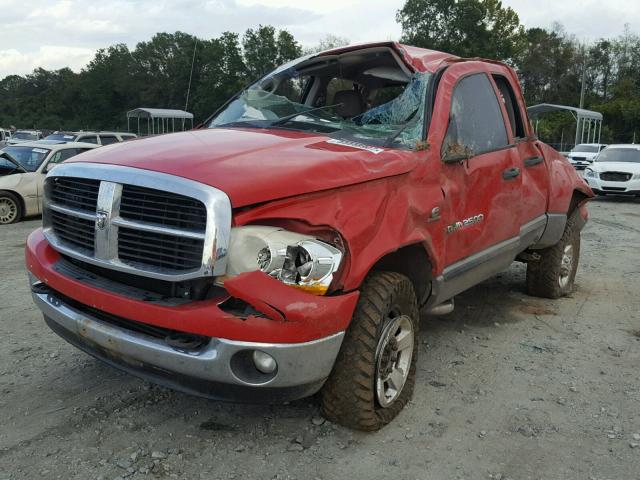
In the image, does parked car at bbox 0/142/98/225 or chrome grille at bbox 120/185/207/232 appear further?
parked car at bbox 0/142/98/225

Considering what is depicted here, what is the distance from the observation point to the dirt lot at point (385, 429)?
2.76 metres

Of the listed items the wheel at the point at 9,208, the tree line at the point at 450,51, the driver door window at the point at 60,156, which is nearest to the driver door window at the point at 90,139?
the driver door window at the point at 60,156


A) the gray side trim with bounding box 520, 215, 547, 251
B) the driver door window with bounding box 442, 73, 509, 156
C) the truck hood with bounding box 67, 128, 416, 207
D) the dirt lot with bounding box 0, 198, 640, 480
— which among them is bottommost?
the dirt lot with bounding box 0, 198, 640, 480

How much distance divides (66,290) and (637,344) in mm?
4120

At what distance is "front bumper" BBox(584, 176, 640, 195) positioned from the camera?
15.1m

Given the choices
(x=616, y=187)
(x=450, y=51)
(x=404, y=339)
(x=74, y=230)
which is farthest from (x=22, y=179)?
(x=450, y=51)

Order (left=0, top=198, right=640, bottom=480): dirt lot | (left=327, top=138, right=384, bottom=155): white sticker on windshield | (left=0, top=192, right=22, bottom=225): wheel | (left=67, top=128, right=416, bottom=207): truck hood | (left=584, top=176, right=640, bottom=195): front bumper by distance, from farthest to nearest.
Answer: (left=584, top=176, right=640, bottom=195): front bumper
(left=0, top=192, right=22, bottom=225): wheel
(left=327, top=138, right=384, bottom=155): white sticker on windshield
(left=0, top=198, right=640, bottom=480): dirt lot
(left=67, top=128, right=416, bottom=207): truck hood

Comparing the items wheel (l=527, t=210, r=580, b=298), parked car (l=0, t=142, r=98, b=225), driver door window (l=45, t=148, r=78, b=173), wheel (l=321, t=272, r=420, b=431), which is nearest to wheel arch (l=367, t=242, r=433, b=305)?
wheel (l=321, t=272, r=420, b=431)

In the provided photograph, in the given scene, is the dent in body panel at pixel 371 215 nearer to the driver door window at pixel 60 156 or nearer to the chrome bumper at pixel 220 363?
the chrome bumper at pixel 220 363

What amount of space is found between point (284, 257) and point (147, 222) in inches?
25.3

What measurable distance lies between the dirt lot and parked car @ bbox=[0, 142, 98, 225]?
732cm

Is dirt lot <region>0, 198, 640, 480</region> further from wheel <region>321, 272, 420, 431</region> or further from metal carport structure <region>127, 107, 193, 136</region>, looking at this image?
metal carport structure <region>127, 107, 193, 136</region>

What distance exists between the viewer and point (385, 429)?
3.12 metres

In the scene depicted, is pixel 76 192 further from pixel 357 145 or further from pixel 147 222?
pixel 357 145
